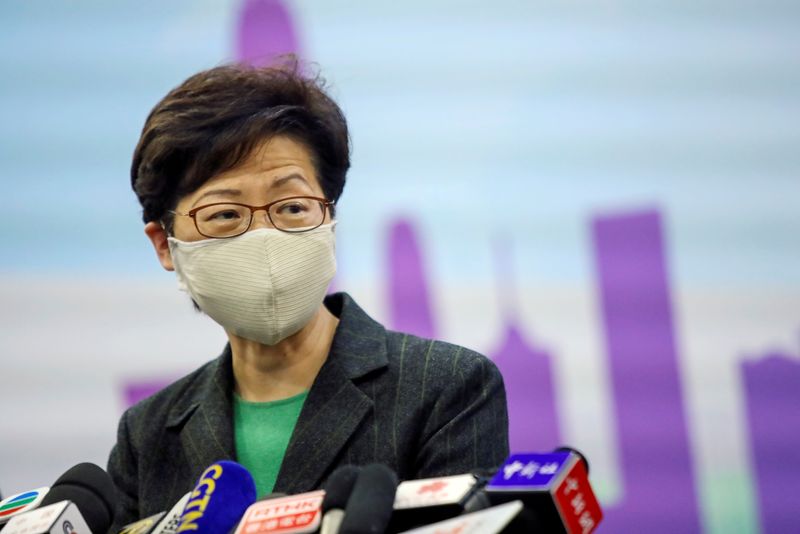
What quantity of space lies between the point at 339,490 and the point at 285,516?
0.06 m

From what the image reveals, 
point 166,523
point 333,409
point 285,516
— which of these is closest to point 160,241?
point 333,409

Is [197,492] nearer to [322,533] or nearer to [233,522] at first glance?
[233,522]

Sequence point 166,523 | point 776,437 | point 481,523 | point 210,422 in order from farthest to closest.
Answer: point 776,437
point 210,422
point 166,523
point 481,523

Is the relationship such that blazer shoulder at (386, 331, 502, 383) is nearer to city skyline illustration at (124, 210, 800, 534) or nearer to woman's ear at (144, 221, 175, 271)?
woman's ear at (144, 221, 175, 271)

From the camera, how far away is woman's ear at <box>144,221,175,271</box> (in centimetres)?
204

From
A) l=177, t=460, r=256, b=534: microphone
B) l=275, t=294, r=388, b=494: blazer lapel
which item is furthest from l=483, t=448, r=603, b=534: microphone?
l=275, t=294, r=388, b=494: blazer lapel

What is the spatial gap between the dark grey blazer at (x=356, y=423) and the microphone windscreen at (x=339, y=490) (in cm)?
66

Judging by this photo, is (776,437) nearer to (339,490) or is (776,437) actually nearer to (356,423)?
(356,423)

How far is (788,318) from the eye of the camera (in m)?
2.75

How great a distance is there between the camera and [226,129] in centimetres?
189

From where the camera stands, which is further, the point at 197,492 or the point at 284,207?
the point at 284,207

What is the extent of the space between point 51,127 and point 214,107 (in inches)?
52.5

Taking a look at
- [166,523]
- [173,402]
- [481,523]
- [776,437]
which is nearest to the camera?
[481,523]

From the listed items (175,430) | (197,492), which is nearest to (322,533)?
(197,492)
